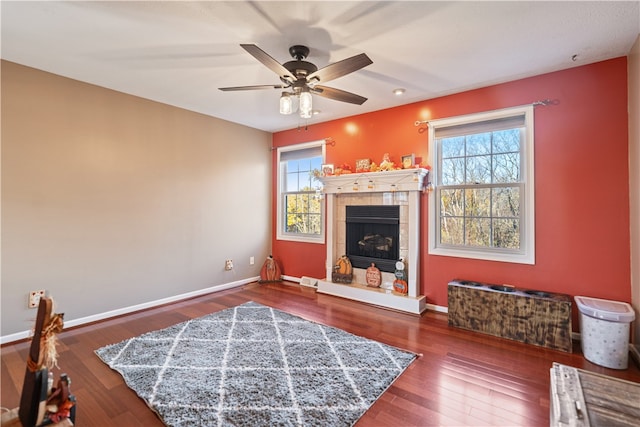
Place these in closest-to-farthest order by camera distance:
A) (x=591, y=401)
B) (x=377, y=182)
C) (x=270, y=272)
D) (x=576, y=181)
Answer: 1. (x=591, y=401)
2. (x=576, y=181)
3. (x=377, y=182)
4. (x=270, y=272)

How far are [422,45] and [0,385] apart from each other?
4.05 meters

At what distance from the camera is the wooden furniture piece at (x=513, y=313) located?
2.60 m

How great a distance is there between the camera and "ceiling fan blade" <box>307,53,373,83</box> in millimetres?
1966

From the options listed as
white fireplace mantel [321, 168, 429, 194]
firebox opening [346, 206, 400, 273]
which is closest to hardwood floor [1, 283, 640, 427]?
Result: firebox opening [346, 206, 400, 273]

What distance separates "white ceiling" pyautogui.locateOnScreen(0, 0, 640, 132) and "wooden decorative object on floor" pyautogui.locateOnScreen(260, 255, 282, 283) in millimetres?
2884

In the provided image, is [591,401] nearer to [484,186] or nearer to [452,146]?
[484,186]

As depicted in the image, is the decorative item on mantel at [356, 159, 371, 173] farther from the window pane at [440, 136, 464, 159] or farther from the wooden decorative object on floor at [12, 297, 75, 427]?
the wooden decorative object on floor at [12, 297, 75, 427]

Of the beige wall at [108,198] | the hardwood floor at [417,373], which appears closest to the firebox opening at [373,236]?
the hardwood floor at [417,373]

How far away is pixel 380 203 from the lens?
4039 millimetres

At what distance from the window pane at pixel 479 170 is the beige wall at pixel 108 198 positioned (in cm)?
334

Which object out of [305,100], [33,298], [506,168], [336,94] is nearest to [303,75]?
[305,100]

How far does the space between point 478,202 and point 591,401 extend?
7.39ft

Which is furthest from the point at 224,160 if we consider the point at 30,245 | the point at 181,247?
the point at 30,245

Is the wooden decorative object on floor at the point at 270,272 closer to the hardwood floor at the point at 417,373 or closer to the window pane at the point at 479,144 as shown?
the hardwood floor at the point at 417,373
